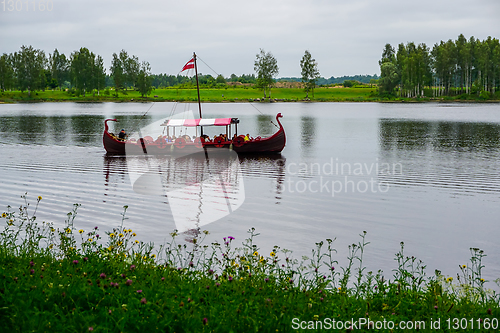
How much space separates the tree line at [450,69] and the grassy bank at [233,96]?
175 inches

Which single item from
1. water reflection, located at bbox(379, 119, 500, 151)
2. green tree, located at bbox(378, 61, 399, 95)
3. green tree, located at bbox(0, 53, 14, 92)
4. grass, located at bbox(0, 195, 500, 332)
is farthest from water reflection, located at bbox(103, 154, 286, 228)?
green tree, located at bbox(0, 53, 14, 92)

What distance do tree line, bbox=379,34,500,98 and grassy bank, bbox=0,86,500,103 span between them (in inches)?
175

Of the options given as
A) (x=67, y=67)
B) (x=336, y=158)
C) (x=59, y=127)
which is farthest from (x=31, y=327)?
(x=67, y=67)

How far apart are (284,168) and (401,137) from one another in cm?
A: 2495

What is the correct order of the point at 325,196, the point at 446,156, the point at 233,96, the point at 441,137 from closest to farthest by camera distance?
1. the point at 325,196
2. the point at 446,156
3. the point at 441,137
4. the point at 233,96

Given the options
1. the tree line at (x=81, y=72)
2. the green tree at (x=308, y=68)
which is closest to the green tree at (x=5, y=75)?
the tree line at (x=81, y=72)

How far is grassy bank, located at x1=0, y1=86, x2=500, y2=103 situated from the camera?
14712 cm

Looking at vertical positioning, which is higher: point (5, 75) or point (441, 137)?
point (5, 75)

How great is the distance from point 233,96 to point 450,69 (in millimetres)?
72566

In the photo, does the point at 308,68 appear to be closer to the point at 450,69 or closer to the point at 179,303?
the point at 450,69

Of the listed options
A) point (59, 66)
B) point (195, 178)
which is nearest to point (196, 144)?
point (195, 178)

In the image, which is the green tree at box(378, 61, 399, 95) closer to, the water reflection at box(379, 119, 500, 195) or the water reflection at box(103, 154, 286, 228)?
the water reflection at box(379, 119, 500, 195)

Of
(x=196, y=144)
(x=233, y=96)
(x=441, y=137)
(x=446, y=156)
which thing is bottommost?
(x=446, y=156)

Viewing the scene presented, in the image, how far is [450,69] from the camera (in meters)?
136
